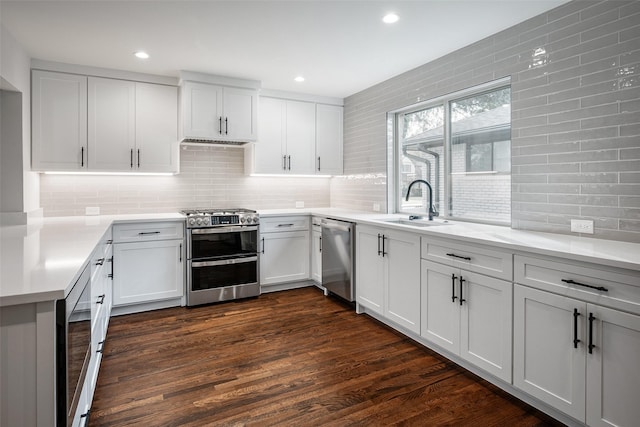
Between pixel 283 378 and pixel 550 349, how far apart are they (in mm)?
1545

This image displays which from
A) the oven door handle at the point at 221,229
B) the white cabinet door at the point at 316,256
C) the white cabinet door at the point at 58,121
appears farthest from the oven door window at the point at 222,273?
the white cabinet door at the point at 58,121

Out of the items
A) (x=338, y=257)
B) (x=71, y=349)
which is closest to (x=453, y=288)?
(x=338, y=257)

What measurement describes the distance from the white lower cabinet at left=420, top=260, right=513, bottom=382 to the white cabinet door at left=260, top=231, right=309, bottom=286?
1930 millimetres

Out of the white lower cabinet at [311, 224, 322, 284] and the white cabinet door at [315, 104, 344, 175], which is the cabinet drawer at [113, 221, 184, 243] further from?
the white cabinet door at [315, 104, 344, 175]

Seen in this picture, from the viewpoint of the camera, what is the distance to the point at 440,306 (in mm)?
2596

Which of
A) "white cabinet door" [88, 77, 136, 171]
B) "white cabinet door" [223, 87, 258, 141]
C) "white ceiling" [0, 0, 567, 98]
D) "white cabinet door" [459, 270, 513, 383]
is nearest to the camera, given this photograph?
"white cabinet door" [459, 270, 513, 383]

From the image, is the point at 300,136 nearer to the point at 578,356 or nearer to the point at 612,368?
the point at 578,356

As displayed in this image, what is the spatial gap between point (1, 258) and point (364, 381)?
6.66 feet

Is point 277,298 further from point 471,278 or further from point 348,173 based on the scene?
point 471,278

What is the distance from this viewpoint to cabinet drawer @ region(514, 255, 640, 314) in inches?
62.2

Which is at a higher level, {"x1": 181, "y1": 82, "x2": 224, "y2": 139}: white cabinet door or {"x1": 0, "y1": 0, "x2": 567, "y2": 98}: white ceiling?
{"x1": 0, "y1": 0, "x2": 567, "y2": 98}: white ceiling

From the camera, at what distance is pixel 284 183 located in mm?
4949

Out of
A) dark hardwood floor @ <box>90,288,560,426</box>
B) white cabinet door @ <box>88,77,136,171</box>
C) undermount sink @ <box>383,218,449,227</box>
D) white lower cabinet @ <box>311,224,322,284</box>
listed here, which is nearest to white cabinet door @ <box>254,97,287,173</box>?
white lower cabinet @ <box>311,224,322,284</box>

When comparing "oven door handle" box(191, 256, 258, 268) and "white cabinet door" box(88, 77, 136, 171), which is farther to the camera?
"oven door handle" box(191, 256, 258, 268)
